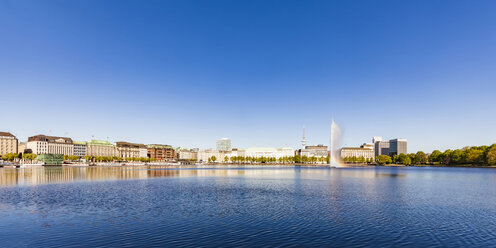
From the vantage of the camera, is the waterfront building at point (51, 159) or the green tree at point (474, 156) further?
the waterfront building at point (51, 159)

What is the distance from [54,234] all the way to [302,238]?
714 inches

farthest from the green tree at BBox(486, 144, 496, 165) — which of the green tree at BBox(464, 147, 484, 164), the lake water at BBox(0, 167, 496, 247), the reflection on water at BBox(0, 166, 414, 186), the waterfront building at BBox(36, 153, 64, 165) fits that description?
the waterfront building at BBox(36, 153, 64, 165)

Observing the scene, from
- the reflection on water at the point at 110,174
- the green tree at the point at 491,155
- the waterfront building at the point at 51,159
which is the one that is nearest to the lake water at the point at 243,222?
the reflection on water at the point at 110,174

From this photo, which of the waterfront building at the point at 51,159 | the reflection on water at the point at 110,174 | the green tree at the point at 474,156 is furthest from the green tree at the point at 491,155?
the waterfront building at the point at 51,159

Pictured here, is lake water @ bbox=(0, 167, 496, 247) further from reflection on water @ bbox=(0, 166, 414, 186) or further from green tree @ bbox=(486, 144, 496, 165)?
green tree @ bbox=(486, 144, 496, 165)

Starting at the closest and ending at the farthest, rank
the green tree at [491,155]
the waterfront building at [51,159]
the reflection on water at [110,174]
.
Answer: the reflection on water at [110,174] → the green tree at [491,155] → the waterfront building at [51,159]

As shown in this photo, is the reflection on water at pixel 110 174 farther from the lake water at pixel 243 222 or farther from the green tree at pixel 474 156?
the green tree at pixel 474 156

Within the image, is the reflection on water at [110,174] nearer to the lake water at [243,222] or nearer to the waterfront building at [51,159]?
the lake water at [243,222]

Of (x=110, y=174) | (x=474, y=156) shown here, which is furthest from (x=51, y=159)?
(x=474, y=156)

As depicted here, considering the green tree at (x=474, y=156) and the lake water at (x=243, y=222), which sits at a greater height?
the lake water at (x=243, y=222)

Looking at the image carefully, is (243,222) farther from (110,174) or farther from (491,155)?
(491,155)

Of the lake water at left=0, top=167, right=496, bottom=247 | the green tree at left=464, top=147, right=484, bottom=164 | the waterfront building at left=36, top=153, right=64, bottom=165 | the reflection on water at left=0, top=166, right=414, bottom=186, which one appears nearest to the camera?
the lake water at left=0, top=167, right=496, bottom=247

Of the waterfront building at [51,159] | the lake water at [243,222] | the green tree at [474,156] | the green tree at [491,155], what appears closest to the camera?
the lake water at [243,222]

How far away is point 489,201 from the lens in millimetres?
38438
